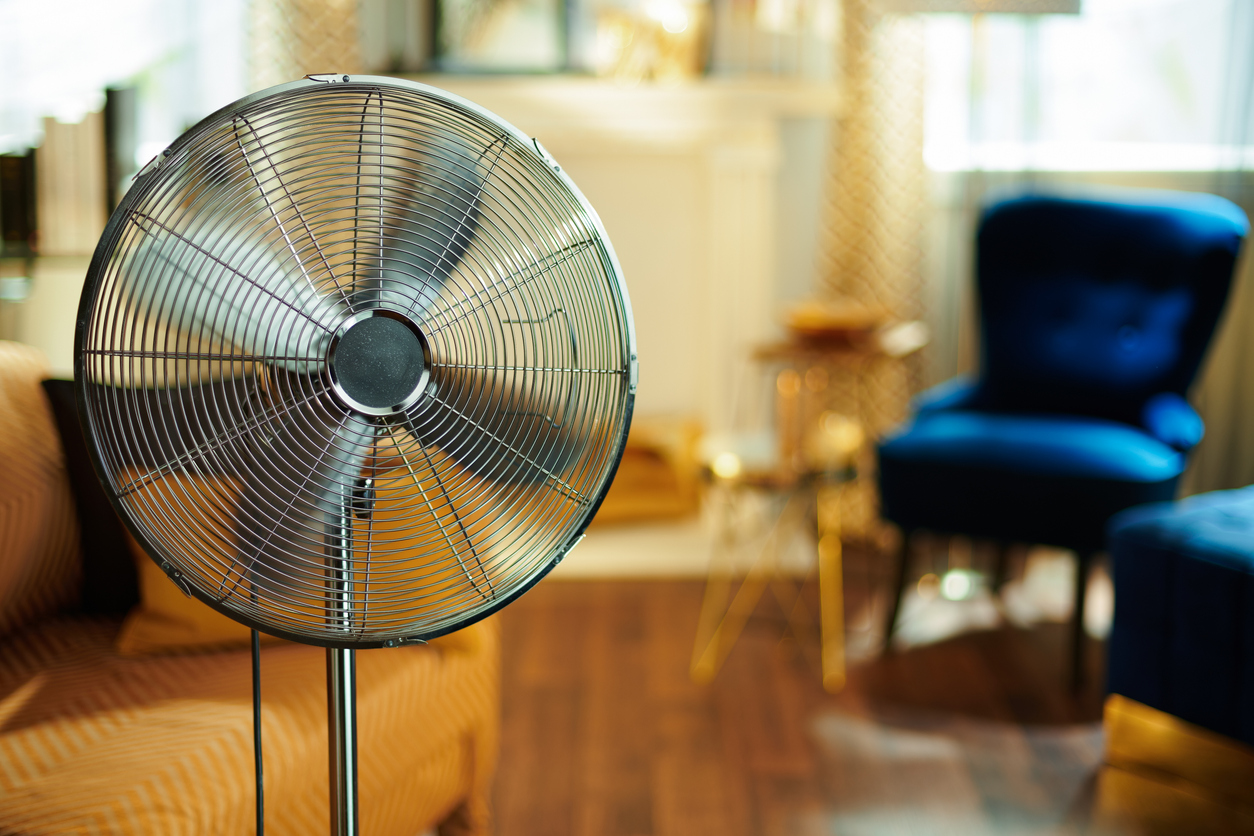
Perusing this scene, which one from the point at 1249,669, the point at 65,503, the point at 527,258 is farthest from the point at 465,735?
the point at 1249,669

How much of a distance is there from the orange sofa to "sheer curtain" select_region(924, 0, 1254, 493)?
2120mm

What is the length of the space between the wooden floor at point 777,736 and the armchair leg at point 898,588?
0.05m

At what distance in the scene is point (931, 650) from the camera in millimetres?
2424

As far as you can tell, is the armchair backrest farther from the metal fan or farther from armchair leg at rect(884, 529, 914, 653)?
the metal fan

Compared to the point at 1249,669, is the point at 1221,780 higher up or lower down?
lower down

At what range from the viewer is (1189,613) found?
181 cm

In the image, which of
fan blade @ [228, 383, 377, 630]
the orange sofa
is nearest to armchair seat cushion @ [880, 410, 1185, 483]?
the orange sofa

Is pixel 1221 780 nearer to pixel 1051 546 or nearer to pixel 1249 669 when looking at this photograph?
pixel 1249 669

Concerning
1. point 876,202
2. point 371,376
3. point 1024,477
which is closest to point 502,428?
point 371,376

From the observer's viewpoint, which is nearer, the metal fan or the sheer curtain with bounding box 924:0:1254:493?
the metal fan

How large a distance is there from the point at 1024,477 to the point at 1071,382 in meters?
0.49

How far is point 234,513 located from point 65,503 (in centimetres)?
80

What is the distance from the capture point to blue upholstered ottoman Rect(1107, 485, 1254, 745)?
1.74 meters

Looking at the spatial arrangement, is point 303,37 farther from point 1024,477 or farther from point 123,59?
point 1024,477
